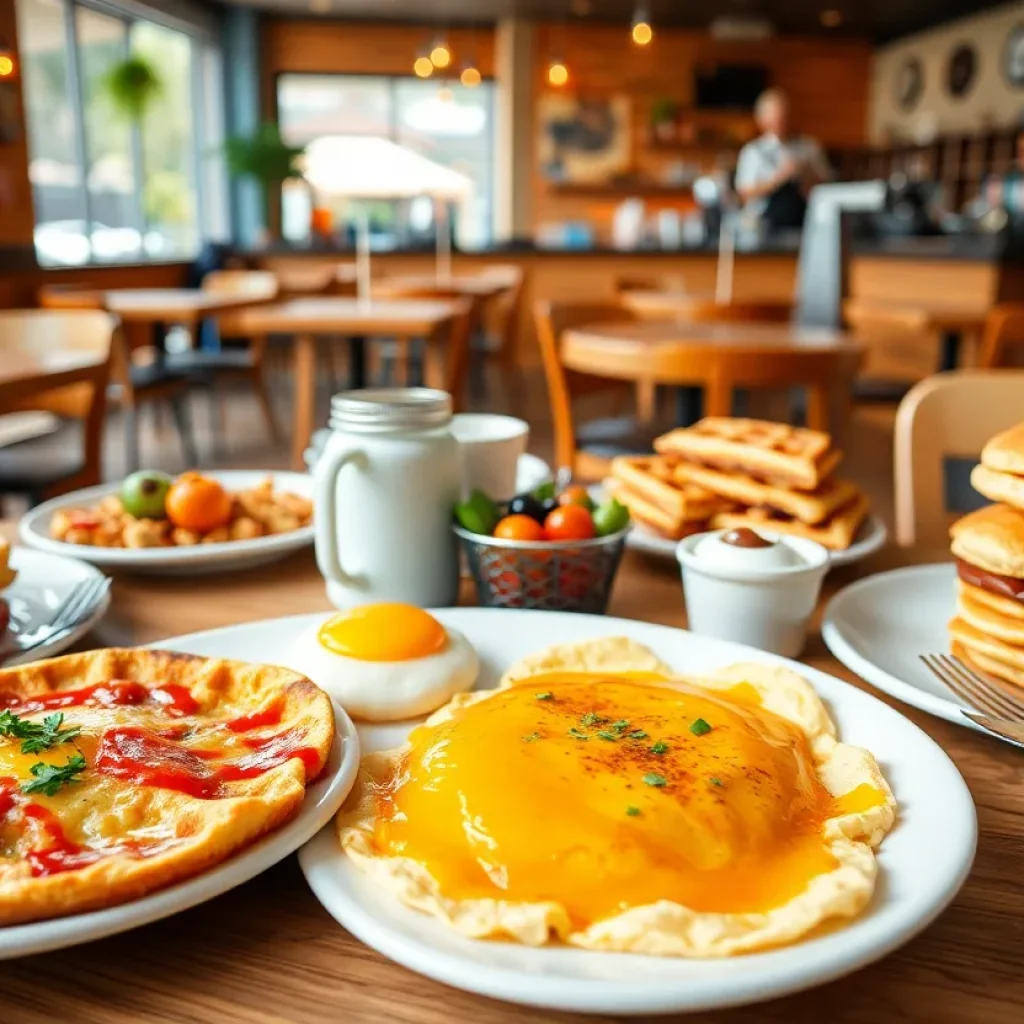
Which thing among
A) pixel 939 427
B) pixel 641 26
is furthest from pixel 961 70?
pixel 939 427

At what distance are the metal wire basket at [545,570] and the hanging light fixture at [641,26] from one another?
9.84 metres

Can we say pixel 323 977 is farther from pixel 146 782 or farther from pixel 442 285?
pixel 442 285

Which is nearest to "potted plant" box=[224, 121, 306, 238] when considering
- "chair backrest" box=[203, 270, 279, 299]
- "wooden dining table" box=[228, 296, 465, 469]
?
"chair backrest" box=[203, 270, 279, 299]

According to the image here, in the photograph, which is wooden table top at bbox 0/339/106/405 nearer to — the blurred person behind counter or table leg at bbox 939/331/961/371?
table leg at bbox 939/331/961/371

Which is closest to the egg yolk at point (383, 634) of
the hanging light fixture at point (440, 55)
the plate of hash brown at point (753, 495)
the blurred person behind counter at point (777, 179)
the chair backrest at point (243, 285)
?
the plate of hash brown at point (753, 495)

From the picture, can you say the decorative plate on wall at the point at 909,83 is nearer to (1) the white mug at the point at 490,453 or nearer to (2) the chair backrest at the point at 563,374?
(2) the chair backrest at the point at 563,374

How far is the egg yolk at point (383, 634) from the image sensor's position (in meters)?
0.82

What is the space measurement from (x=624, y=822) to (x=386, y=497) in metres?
0.54

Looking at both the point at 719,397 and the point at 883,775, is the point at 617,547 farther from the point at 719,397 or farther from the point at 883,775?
the point at 719,397

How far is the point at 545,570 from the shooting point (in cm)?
107

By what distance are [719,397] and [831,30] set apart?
36.0 feet

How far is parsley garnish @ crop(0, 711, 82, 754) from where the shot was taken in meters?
0.63

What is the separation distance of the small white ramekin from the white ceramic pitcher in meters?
0.27

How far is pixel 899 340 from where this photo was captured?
21.4 ft
